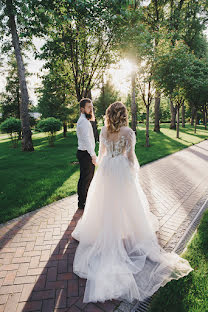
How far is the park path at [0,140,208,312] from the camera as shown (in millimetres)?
2494

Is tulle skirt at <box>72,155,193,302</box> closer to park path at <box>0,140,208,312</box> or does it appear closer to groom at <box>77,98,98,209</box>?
park path at <box>0,140,208,312</box>

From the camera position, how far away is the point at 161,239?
3729mm

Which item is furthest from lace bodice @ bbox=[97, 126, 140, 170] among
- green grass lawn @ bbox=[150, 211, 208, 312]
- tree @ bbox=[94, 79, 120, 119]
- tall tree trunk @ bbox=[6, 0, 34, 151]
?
tree @ bbox=[94, 79, 120, 119]

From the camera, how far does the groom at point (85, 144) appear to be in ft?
14.8

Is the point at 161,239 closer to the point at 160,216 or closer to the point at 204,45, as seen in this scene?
the point at 160,216

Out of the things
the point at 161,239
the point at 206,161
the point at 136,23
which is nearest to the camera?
the point at 161,239

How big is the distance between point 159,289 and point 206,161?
31.0 ft

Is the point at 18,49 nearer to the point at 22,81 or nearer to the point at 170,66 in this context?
the point at 22,81

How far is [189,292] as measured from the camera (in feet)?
8.30

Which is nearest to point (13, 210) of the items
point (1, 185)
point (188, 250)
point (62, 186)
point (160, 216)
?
point (62, 186)

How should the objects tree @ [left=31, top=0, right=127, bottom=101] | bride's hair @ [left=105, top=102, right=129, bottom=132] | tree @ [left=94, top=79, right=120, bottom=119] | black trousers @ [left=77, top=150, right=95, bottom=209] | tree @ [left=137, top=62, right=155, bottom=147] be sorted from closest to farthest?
1. bride's hair @ [left=105, top=102, right=129, bottom=132]
2. black trousers @ [left=77, top=150, right=95, bottom=209]
3. tree @ [left=31, top=0, right=127, bottom=101]
4. tree @ [left=137, top=62, right=155, bottom=147]
5. tree @ [left=94, top=79, right=120, bottom=119]

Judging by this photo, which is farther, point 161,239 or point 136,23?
point 136,23

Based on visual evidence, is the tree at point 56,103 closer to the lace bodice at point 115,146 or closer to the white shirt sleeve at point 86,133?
the white shirt sleeve at point 86,133

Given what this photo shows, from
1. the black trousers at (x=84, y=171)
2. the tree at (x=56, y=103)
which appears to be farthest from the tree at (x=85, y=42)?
the tree at (x=56, y=103)
